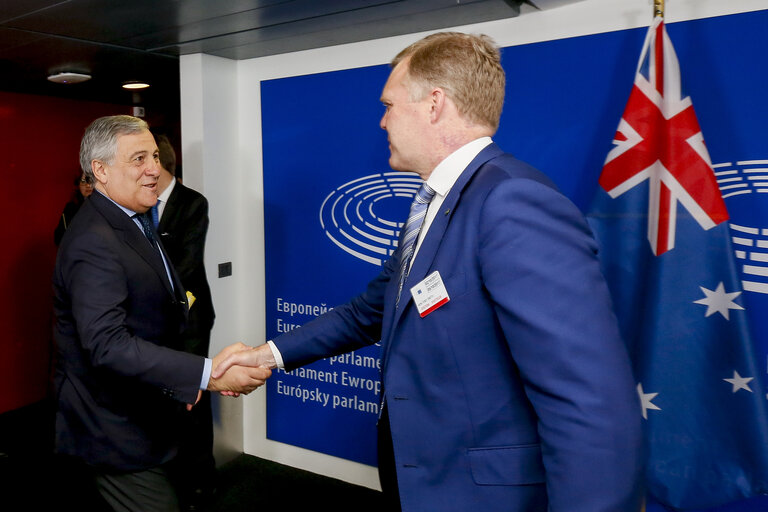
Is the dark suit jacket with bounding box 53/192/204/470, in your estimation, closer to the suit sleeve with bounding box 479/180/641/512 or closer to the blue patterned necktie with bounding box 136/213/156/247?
the blue patterned necktie with bounding box 136/213/156/247

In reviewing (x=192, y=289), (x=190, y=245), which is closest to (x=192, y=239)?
(x=190, y=245)

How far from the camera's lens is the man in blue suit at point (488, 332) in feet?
3.53

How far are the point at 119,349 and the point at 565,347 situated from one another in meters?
1.33

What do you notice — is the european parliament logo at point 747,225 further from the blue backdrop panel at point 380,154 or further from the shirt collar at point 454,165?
the shirt collar at point 454,165

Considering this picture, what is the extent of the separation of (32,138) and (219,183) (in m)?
2.13

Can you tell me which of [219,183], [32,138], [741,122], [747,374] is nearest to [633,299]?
[747,374]

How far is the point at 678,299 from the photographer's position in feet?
6.77

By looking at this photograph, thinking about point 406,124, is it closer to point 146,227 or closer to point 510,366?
point 510,366

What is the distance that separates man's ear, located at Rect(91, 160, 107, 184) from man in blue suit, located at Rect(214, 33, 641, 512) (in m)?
1.09

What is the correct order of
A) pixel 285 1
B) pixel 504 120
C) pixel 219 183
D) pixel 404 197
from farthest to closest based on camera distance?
pixel 219 183
pixel 404 197
pixel 504 120
pixel 285 1

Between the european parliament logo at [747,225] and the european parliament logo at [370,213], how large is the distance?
1.34 m

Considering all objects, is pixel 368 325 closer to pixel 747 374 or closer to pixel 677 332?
pixel 677 332

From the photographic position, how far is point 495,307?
117 centimetres

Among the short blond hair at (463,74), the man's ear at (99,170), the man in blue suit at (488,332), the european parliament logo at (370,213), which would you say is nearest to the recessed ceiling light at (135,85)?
the european parliament logo at (370,213)
